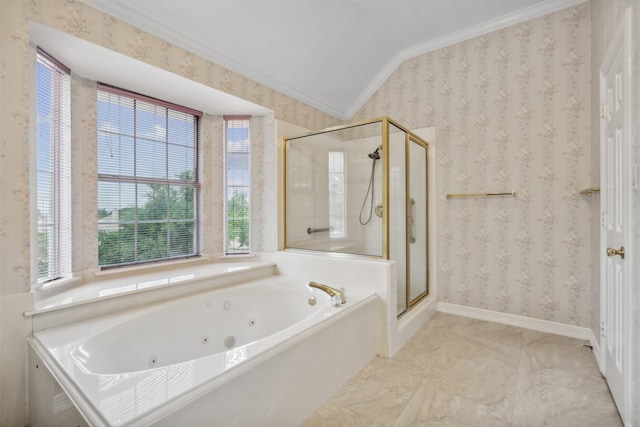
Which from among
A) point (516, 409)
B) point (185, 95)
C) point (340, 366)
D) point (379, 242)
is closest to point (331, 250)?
point (379, 242)

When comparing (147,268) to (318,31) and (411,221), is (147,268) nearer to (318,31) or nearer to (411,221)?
(411,221)

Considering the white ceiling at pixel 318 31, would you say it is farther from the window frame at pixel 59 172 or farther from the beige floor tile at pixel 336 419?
the beige floor tile at pixel 336 419

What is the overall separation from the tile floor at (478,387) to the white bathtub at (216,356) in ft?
0.53

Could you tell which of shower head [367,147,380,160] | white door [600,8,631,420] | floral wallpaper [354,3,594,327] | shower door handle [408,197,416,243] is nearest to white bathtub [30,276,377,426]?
shower door handle [408,197,416,243]

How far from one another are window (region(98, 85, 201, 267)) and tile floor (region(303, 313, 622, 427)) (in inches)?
77.1

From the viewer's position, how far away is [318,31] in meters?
2.63

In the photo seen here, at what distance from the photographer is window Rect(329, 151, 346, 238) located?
2967 mm

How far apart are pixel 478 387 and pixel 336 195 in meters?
1.93

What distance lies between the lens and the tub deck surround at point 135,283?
66.9 inches

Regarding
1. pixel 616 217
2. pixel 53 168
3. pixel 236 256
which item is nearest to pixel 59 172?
pixel 53 168

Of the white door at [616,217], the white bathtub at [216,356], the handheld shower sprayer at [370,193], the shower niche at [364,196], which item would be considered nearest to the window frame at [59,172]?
the white bathtub at [216,356]

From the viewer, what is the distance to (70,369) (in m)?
1.15

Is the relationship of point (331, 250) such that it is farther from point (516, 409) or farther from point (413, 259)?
point (516, 409)

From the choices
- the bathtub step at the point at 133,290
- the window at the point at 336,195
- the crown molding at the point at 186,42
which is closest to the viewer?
the bathtub step at the point at 133,290
